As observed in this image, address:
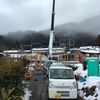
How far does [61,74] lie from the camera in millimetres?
11047

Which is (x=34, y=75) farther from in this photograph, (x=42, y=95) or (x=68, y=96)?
(x=68, y=96)

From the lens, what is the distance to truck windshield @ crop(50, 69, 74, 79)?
10.8 m

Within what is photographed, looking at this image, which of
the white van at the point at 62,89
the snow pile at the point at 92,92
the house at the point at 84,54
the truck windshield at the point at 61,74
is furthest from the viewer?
the house at the point at 84,54

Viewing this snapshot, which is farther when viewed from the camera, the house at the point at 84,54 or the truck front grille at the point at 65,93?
the house at the point at 84,54

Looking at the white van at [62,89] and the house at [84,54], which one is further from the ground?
the house at [84,54]

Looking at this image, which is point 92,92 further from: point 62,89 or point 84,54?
point 84,54

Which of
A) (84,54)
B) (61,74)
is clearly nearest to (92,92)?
(61,74)

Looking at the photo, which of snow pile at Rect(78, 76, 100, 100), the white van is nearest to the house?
snow pile at Rect(78, 76, 100, 100)

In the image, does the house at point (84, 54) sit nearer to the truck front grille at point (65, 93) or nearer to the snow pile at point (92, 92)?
the snow pile at point (92, 92)

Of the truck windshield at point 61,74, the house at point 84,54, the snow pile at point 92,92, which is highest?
the house at point 84,54

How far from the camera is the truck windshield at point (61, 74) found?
10.8m

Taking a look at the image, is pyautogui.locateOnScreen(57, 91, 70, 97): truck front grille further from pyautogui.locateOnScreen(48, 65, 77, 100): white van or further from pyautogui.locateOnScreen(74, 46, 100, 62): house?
pyautogui.locateOnScreen(74, 46, 100, 62): house

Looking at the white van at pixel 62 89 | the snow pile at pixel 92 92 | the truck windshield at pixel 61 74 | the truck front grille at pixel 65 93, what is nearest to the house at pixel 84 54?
the snow pile at pixel 92 92

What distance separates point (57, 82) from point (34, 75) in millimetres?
9467
